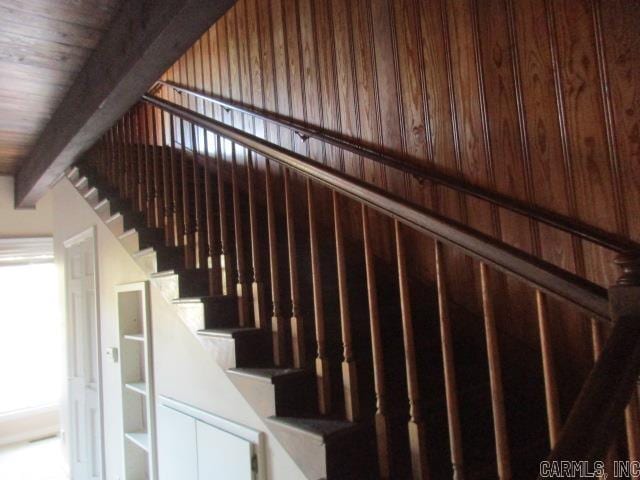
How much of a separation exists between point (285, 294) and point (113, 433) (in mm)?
2003

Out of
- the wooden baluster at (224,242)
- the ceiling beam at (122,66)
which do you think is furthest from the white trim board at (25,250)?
the wooden baluster at (224,242)

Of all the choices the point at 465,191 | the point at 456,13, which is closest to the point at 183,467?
the point at 465,191

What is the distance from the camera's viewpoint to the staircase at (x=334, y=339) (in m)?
1.29

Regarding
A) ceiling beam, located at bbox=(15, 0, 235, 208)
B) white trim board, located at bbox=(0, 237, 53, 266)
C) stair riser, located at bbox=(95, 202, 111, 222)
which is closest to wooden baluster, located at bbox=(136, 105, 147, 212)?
ceiling beam, located at bbox=(15, 0, 235, 208)

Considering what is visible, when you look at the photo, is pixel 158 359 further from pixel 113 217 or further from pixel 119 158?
pixel 119 158

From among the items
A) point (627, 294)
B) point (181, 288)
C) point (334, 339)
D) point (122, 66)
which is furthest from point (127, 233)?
point (627, 294)

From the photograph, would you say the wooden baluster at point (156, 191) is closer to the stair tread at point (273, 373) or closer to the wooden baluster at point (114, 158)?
the wooden baluster at point (114, 158)

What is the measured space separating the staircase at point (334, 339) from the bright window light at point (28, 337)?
3311 mm

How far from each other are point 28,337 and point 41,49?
4.16 m

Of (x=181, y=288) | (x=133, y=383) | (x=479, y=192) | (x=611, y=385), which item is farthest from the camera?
(x=133, y=383)

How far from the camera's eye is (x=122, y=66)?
7.18ft

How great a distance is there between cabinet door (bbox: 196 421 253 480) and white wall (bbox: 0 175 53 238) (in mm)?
3791

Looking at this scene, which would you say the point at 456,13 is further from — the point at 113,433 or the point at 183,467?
the point at 113,433

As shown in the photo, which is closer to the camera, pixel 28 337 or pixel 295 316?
pixel 295 316
